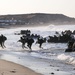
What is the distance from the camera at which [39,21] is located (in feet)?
487

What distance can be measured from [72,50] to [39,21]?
405 ft

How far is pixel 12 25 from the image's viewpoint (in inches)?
5408

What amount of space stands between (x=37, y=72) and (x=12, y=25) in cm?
12341

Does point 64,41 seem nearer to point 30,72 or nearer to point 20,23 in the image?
point 30,72

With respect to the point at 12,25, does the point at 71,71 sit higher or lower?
higher

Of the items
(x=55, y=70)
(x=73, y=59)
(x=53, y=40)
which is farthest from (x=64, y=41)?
(x=55, y=70)

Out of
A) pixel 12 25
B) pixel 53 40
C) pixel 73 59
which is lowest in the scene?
pixel 12 25

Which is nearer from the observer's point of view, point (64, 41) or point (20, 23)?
point (64, 41)

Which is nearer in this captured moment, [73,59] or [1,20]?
[73,59]

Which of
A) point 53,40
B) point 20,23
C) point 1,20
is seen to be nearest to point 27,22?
point 20,23

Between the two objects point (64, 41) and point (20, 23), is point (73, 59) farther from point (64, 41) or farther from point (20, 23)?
point (20, 23)

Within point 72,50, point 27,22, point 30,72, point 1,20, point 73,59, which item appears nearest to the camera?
point 30,72

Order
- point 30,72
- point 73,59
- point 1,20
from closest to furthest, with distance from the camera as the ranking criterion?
point 30,72, point 73,59, point 1,20

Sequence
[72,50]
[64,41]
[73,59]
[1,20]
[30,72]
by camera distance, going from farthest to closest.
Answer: [1,20]
[64,41]
[72,50]
[73,59]
[30,72]
